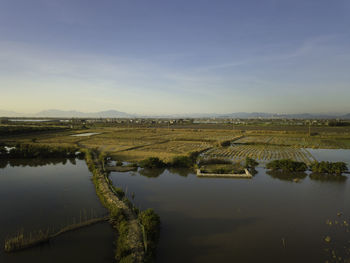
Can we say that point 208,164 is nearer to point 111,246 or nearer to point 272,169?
point 272,169

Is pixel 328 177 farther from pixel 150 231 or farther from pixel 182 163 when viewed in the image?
pixel 150 231

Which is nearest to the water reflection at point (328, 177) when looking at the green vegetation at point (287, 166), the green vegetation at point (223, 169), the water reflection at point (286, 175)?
the water reflection at point (286, 175)

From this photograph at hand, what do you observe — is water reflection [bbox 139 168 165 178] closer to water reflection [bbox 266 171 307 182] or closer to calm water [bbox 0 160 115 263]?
calm water [bbox 0 160 115 263]

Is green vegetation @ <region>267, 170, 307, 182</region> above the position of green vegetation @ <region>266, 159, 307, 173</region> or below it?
below

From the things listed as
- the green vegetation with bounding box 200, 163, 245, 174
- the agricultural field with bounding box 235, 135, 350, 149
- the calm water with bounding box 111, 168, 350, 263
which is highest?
the agricultural field with bounding box 235, 135, 350, 149

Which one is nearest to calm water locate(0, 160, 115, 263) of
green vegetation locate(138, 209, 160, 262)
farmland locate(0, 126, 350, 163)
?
green vegetation locate(138, 209, 160, 262)
